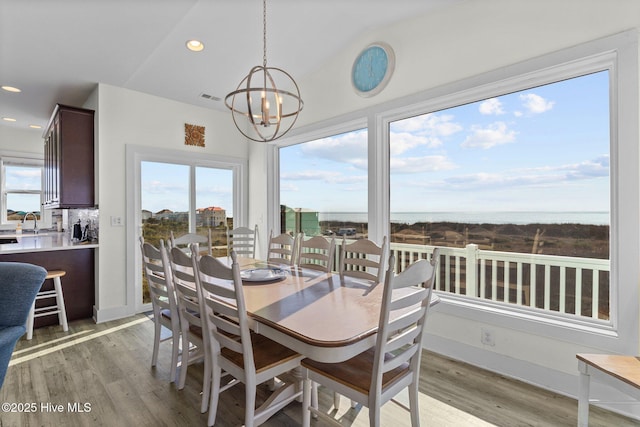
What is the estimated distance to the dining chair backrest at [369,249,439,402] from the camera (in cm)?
128

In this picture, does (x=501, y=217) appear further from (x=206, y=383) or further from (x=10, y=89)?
(x=10, y=89)

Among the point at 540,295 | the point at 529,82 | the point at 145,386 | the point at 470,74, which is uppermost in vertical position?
the point at 470,74

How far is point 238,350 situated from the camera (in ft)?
5.06

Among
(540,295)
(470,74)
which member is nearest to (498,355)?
(540,295)

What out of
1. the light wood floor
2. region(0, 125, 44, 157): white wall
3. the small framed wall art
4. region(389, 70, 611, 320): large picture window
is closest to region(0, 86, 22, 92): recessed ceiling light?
the small framed wall art

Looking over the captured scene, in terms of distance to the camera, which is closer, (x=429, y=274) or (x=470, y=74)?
(x=429, y=274)

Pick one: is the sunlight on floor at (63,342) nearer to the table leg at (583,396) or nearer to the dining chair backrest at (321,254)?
the dining chair backrest at (321,254)

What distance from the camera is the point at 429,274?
4.83 ft

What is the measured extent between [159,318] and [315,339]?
5.71ft

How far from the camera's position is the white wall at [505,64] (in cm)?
190

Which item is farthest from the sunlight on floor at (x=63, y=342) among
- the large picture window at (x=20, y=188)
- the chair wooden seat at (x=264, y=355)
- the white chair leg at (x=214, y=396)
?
the large picture window at (x=20, y=188)

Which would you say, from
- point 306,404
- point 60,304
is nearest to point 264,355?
point 306,404

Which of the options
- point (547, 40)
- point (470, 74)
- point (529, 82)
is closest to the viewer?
point (547, 40)

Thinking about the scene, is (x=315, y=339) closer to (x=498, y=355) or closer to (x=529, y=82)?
(x=498, y=355)
